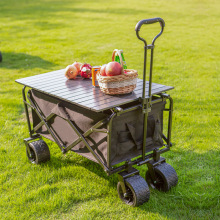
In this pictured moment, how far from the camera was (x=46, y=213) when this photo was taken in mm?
3070

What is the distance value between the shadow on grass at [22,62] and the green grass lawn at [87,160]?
0.02m

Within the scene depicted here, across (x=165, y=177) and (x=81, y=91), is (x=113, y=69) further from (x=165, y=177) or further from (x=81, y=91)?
(x=165, y=177)

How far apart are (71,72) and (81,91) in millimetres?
466

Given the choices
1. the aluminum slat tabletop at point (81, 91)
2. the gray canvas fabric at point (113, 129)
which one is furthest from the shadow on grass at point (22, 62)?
the gray canvas fabric at point (113, 129)

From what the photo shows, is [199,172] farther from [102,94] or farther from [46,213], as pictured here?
[46,213]

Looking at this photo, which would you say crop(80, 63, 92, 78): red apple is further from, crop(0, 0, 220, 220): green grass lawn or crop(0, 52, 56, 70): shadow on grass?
crop(0, 52, 56, 70): shadow on grass

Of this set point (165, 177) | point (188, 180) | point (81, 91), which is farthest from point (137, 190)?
point (81, 91)

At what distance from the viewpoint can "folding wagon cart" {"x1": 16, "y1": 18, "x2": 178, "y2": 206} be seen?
2963 mm

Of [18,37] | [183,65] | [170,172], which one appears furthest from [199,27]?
[170,172]

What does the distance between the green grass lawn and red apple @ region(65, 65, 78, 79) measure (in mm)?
978

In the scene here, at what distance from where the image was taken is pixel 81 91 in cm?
330

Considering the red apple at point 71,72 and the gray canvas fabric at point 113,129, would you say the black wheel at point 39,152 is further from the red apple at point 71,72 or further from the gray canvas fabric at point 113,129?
the red apple at point 71,72

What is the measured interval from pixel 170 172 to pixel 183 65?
15.7ft

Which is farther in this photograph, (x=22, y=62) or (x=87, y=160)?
(x=22, y=62)
